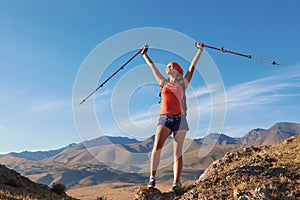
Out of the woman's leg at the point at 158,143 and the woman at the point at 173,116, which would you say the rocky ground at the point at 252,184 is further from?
the woman's leg at the point at 158,143

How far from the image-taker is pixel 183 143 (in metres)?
10.1

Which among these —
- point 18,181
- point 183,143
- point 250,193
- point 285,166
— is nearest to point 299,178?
point 285,166

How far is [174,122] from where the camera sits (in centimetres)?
973

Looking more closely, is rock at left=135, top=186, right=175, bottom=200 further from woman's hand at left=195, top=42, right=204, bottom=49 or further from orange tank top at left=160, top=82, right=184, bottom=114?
woman's hand at left=195, top=42, right=204, bottom=49

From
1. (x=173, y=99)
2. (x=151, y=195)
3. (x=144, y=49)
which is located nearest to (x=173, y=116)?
(x=173, y=99)

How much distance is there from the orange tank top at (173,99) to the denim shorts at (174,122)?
18 cm

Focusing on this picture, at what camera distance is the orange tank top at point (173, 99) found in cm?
968

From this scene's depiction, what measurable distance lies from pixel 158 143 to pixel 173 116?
0.94 m

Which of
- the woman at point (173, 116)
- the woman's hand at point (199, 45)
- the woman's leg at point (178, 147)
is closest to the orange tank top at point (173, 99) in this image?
the woman at point (173, 116)

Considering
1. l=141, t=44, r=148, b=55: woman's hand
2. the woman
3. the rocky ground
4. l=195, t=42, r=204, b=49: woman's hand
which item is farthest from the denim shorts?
l=141, t=44, r=148, b=55: woman's hand

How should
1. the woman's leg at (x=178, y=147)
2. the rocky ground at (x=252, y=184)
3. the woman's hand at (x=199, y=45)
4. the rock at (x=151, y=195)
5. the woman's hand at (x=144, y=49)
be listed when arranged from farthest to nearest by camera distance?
the woman's hand at (x=144, y=49), the woman's hand at (x=199, y=45), the woman's leg at (x=178, y=147), the rock at (x=151, y=195), the rocky ground at (x=252, y=184)

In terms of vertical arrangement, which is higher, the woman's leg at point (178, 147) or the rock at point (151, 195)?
the woman's leg at point (178, 147)

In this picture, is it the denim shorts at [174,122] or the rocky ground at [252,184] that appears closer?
the rocky ground at [252,184]

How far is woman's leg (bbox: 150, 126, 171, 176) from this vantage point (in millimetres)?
9719
